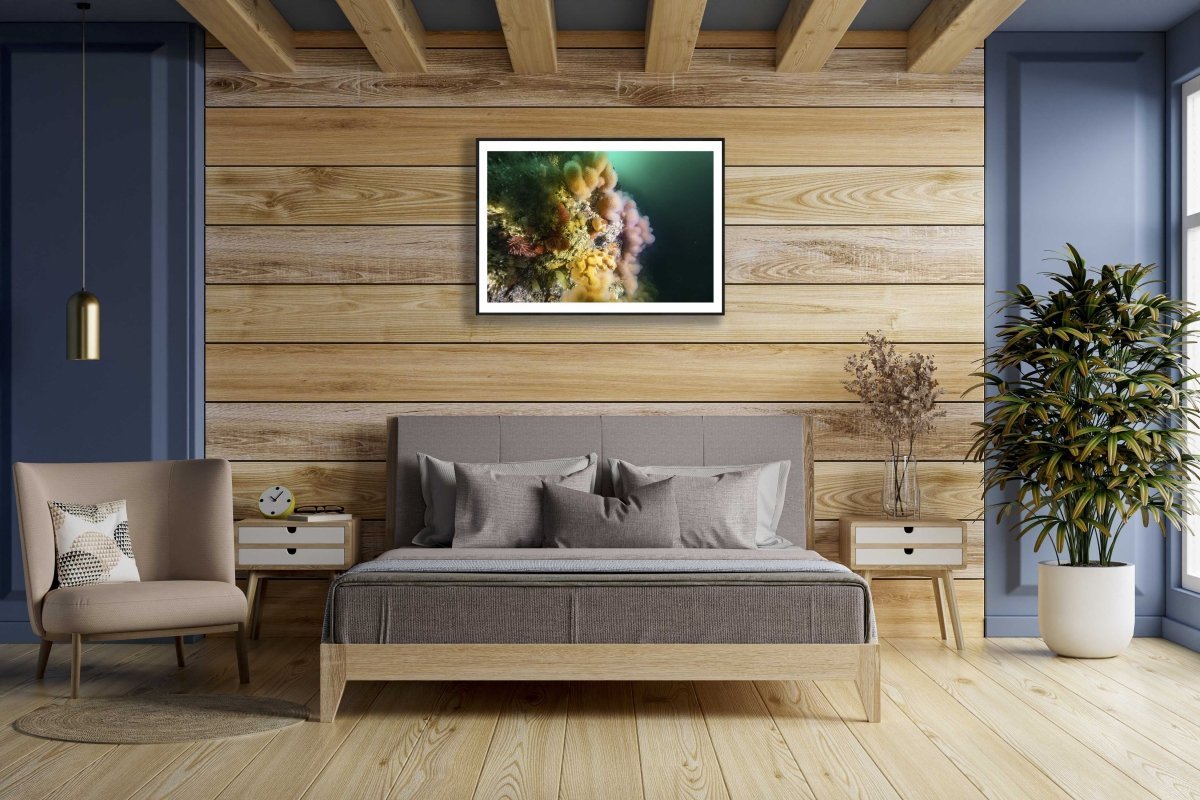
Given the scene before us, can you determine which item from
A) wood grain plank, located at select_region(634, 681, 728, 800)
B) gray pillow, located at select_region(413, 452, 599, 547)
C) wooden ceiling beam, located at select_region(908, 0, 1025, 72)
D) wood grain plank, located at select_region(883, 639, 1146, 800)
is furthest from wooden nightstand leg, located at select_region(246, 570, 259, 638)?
wooden ceiling beam, located at select_region(908, 0, 1025, 72)

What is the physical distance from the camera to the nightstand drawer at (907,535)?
171 inches

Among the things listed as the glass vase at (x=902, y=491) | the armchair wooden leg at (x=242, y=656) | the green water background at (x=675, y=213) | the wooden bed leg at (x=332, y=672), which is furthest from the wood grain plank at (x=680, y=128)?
the wooden bed leg at (x=332, y=672)

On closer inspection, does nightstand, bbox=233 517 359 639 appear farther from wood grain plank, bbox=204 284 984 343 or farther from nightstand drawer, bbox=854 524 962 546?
nightstand drawer, bbox=854 524 962 546

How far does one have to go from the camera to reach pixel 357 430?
15.7 ft

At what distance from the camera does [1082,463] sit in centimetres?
420

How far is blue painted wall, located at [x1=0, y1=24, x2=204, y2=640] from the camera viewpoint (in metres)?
4.66

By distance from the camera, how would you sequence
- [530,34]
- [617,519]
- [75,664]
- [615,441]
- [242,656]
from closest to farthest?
[75,664]
[242,656]
[617,519]
[530,34]
[615,441]

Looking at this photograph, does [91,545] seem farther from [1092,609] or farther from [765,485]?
[1092,609]

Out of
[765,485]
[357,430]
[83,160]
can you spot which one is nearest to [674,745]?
[765,485]

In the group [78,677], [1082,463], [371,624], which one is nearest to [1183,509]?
[1082,463]

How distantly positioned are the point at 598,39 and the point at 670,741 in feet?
10.1

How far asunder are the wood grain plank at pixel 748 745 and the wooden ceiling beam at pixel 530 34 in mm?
2597

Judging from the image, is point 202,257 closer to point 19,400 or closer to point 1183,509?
point 19,400

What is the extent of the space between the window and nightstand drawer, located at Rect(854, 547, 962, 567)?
1.14 meters
